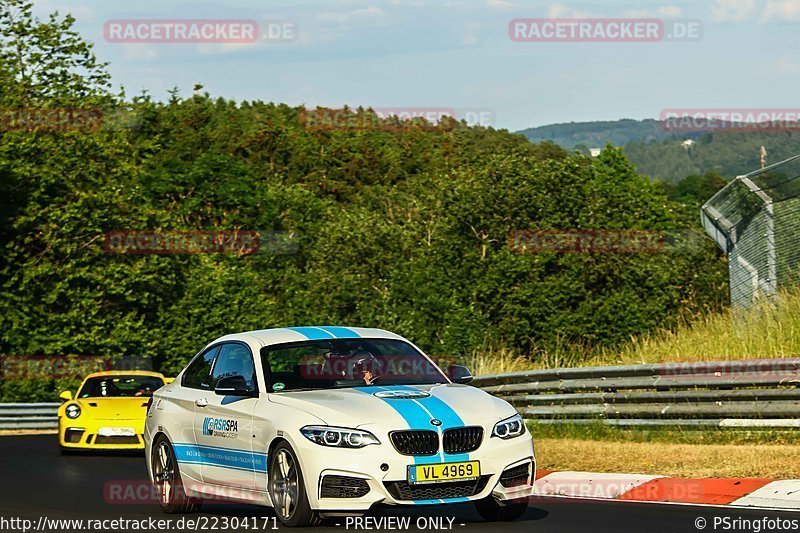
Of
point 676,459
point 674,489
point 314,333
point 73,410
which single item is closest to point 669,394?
point 676,459

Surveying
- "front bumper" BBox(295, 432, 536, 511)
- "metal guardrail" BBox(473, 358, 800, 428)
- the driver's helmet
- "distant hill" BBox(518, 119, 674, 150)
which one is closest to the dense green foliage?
"metal guardrail" BBox(473, 358, 800, 428)

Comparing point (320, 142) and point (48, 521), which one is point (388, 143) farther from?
point (48, 521)

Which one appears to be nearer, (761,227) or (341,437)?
(341,437)

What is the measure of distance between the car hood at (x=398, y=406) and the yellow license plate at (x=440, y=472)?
0.28 meters

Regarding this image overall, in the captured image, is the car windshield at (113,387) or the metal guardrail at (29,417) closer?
the car windshield at (113,387)

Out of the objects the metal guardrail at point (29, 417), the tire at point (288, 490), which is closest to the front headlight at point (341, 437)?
the tire at point (288, 490)

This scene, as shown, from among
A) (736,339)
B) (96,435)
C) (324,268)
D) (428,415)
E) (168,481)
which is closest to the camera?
(428,415)

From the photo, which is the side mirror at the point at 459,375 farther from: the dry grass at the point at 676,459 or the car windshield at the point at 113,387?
the car windshield at the point at 113,387

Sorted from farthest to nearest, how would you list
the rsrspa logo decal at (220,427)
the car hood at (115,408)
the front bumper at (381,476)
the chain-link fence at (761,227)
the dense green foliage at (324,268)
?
1. the dense green foliage at (324,268)
2. the car hood at (115,408)
3. the chain-link fence at (761,227)
4. the rsrspa logo decal at (220,427)
5. the front bumper at (381,476)

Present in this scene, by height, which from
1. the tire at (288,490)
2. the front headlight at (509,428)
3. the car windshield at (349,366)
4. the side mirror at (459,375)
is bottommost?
the tire at (288,490)

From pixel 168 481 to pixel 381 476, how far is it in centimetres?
312

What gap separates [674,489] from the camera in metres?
11.9

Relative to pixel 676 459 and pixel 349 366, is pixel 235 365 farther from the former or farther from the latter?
pixel 676 459

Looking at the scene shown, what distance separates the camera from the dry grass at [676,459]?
12.6 m
